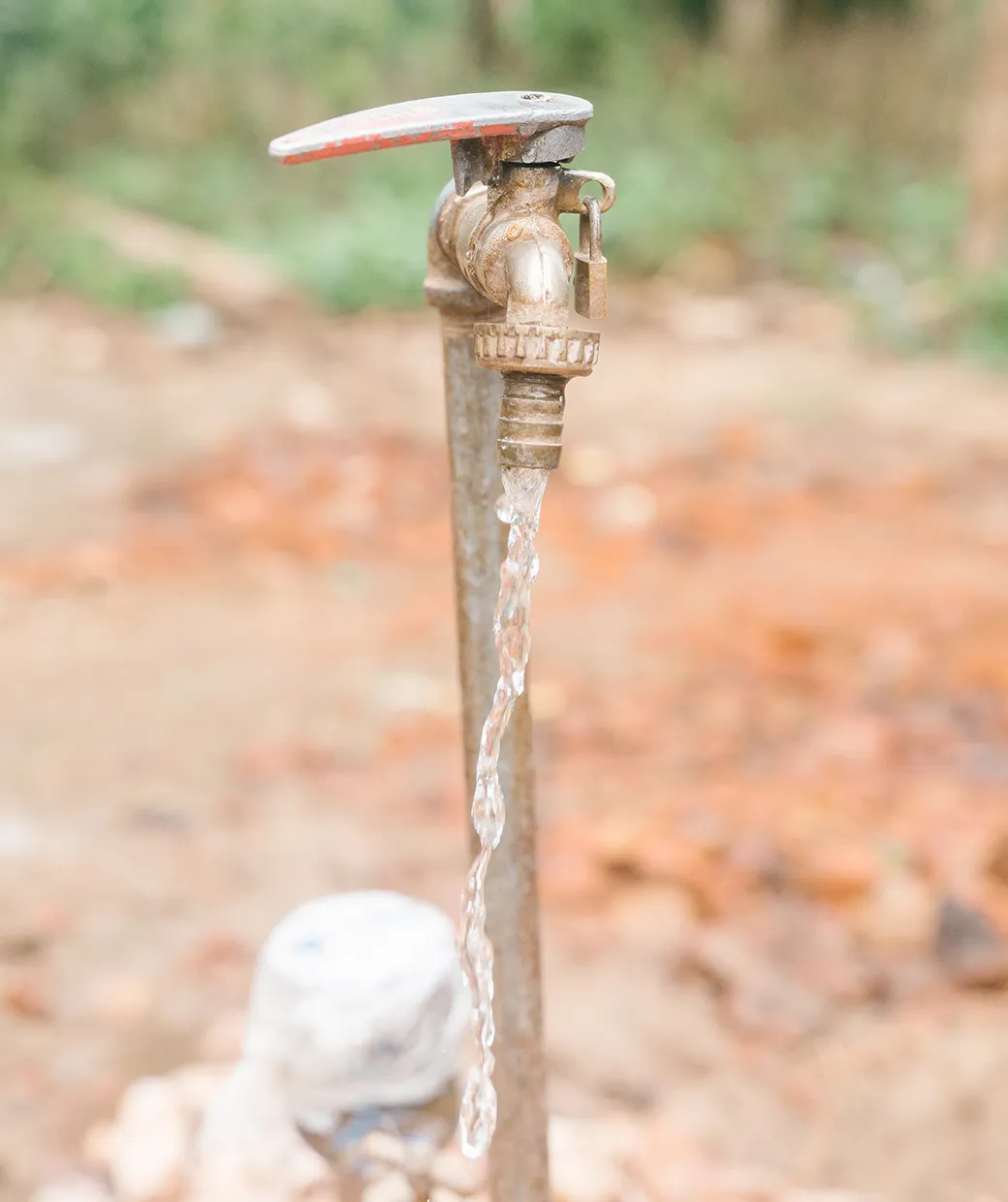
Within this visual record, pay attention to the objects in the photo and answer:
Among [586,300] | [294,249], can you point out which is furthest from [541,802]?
[294,249]

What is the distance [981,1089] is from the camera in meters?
1.84

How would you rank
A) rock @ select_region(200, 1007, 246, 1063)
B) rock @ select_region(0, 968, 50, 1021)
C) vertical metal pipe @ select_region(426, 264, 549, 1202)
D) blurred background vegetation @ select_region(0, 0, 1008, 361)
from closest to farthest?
vertical metal pipe @ select_region(426, 264, 549, 1202) → rock @ select_region(200, 1007, 246, 1063) → rock @ select_region(0, 968, 50, 1021) → blurred background vegetation @ select_region(0, 0, 1008, 361)

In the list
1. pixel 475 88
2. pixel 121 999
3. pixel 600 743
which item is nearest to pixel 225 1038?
pixel 121 999

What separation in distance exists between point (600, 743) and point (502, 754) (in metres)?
1.76

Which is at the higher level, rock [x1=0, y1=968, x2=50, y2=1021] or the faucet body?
the faucet body

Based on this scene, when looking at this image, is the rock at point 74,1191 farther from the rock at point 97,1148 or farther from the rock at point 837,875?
the rock at point 837,875

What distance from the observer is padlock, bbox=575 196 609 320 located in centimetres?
90

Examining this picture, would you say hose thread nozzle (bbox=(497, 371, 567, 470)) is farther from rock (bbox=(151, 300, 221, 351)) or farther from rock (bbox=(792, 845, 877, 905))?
rock (bbox=(151, 300, 221, 351))

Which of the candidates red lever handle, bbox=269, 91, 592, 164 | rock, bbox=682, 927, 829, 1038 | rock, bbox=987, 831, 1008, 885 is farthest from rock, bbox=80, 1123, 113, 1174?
rock, bbox=987, 831, 1008, 885

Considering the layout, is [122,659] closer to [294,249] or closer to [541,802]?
[541,802]

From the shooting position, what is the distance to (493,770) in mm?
1060

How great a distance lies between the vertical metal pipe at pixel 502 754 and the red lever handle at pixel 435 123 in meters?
0.18

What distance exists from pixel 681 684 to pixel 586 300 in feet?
7.38

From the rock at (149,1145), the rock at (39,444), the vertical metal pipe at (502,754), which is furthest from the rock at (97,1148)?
the rock at (39,444)
